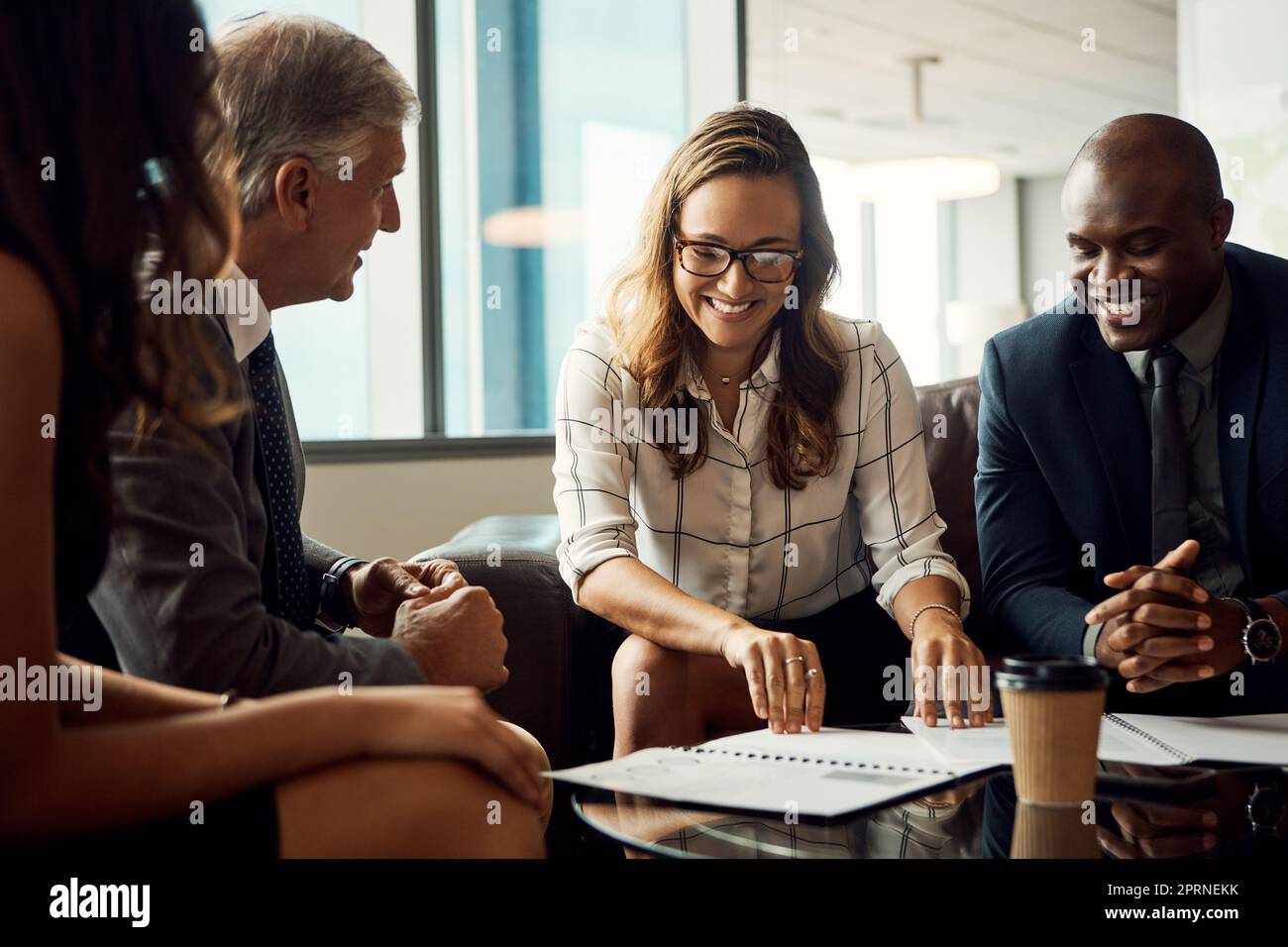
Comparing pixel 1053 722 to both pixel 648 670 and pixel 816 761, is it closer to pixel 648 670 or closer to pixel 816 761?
pixel 816 761

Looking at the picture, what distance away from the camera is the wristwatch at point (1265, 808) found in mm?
977

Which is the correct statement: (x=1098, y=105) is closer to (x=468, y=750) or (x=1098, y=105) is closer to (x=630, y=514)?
(x=630, y=514)

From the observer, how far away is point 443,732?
859 mm

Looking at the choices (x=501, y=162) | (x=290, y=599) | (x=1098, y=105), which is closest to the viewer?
(x=290, y=599)

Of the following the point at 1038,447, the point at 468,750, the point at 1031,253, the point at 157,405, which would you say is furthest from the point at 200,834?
the point at 1031,253

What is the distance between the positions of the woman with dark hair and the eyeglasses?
3.10 feet

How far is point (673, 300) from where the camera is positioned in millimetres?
1845

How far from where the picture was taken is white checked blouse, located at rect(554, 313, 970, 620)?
5.84 ft

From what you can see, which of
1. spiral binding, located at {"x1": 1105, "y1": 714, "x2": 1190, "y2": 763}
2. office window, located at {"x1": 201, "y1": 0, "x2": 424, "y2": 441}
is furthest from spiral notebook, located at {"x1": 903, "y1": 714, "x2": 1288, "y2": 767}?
office window, located at {"x1": 201, "y1": 0, "x2": 424, "y2": 441}

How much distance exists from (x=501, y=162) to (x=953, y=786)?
3.49 m

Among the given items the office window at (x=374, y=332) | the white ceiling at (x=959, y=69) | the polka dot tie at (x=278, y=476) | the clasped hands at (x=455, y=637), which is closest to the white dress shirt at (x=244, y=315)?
the polka dot tie at (x=278, y=476)

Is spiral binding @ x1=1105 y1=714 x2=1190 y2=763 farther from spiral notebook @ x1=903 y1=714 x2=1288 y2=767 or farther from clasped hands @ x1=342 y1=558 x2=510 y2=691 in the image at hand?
clasped hands @ x1=342 y1=558 x2=510 y2=691

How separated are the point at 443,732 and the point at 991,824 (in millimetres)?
450

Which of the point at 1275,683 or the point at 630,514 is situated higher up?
the point at 630,514
